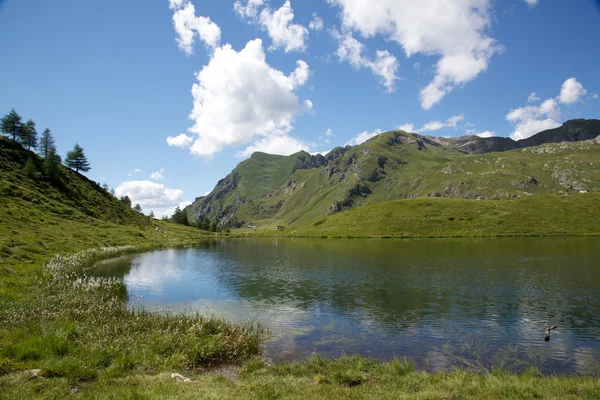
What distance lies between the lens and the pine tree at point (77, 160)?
167875mm

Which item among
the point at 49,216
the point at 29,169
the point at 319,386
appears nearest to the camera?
the point at 319,386

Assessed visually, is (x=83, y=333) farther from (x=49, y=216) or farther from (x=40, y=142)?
(x=40, y=142)

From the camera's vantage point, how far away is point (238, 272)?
65688 millimetres

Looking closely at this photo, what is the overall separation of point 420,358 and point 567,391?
322 inches

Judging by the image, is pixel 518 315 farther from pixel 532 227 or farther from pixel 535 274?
pixel 532 227

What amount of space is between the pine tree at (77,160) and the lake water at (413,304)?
12200cm

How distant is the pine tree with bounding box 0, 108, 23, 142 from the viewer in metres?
144

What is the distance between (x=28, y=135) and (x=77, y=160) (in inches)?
911

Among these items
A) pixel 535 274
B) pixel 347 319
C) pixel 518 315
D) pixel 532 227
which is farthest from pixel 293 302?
pixel 532 227

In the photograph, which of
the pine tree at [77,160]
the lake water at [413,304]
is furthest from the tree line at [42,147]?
the lake water at [413,304]

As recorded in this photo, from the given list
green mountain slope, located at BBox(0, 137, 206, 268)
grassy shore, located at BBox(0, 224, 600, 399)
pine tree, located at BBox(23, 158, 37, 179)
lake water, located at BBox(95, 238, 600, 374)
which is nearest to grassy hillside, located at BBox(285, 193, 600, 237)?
lake water, located at BBox(95, 238, 600, 374)

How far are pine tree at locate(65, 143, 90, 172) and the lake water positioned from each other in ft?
400

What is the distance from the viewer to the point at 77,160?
169625 mm

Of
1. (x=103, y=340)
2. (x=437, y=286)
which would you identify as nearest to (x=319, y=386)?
(x=103, y=340)
